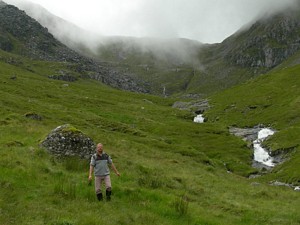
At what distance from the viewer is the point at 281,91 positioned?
153 m

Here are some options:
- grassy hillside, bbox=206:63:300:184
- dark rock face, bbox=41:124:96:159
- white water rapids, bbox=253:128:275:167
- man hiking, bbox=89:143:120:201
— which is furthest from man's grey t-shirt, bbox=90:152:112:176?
white water rapids, bbox=253:128:275:167

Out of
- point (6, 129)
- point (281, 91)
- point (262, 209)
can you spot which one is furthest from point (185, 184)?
point (281, 91)

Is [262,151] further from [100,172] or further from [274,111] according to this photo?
[100,172]

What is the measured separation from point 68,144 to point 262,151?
211 feet

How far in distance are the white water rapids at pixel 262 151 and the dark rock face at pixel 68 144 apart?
Answer: 175ft

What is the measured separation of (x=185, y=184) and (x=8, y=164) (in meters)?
13.9

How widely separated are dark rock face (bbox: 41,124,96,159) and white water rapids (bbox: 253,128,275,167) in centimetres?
5319

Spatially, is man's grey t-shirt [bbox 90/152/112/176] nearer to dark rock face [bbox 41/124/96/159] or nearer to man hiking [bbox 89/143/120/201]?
man hiking [bbox 89/143/120/201]

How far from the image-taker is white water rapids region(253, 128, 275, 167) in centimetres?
7938

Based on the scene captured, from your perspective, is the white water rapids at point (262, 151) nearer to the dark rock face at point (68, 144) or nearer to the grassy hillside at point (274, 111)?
the grassy hillside at point (274, 111)

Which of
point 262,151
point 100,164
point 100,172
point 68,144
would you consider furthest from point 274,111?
point 100,172

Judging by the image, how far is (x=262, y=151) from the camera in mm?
86062

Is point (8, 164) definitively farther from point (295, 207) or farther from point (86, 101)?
point (86, 101)

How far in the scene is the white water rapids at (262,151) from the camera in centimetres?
7938
